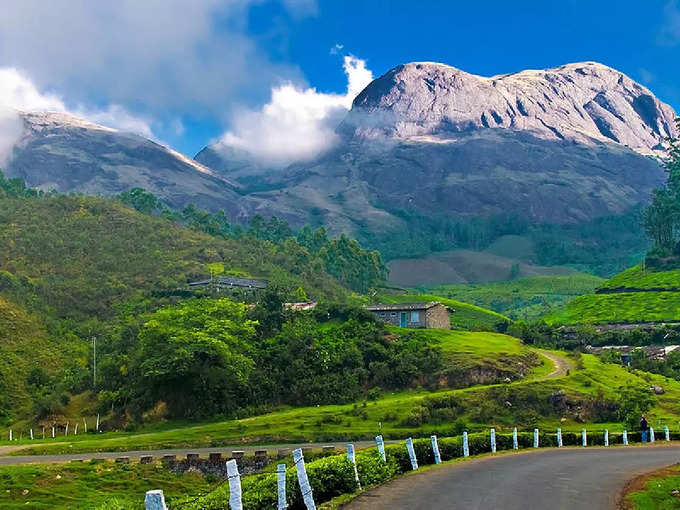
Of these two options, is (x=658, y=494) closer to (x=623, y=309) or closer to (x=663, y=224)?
(x=623, y=309)

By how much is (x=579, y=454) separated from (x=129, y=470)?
2575 centimetres

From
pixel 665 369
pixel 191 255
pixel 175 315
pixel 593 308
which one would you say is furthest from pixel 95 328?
pixel 593 308

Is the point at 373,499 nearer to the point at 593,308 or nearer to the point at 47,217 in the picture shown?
the point at 593,308

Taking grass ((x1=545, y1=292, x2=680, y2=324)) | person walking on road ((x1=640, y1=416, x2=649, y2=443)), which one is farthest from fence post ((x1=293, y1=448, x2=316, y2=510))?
A: grass ((x1=545, y1=292, x2=680, y2=324))

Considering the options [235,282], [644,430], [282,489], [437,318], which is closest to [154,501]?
[282,489]

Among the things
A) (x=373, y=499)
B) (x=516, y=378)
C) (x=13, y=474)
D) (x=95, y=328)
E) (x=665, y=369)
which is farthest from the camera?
(x=95, y=328)

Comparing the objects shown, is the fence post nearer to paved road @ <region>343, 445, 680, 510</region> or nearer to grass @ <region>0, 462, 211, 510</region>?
paved road @ <region>343, 445, 680, 510</region>

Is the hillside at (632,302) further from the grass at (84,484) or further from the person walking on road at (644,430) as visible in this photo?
the grass at (84,484)

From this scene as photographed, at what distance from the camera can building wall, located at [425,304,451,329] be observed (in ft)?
321

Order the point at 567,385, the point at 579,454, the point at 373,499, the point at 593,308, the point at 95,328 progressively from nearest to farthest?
the point at 373,499, the point at 579,454, the point at 567,385, the point at 95,328, the point at 593,308

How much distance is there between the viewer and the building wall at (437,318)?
321ft

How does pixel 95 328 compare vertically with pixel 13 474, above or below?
above

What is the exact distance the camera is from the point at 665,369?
8588cm

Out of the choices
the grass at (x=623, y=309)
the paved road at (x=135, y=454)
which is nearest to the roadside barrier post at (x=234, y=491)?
the paved road at (x=135, y=454)
